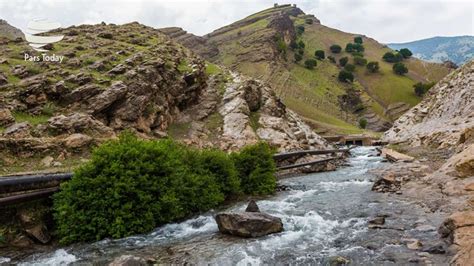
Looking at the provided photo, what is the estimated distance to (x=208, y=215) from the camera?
19.0 meters

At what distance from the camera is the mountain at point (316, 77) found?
378 ft

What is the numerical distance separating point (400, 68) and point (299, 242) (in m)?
160

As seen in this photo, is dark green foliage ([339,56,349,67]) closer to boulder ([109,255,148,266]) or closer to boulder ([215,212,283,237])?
boulder ([215,212,283,237])

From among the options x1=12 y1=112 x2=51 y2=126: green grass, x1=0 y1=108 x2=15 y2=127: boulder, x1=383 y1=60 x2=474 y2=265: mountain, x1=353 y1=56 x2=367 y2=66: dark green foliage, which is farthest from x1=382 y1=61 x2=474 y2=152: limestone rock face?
x1=353 y1=56 x2=367 y2=66: dark green foliage

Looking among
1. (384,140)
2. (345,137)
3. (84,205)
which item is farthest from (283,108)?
(84,205)

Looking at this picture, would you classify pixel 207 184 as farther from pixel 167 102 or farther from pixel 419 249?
pixel 167 102

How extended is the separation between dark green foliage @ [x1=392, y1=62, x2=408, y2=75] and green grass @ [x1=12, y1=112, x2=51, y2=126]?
152837 mm

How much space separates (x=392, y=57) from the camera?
17262 cm

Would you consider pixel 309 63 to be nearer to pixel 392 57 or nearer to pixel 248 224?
pixel 392 57

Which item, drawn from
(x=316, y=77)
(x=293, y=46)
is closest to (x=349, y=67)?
(x=316, y=77)

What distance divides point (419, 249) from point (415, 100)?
5395 inches

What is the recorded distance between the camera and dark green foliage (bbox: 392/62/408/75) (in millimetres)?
156875

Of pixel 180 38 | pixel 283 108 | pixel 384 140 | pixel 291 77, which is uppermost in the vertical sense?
pixel 180 38

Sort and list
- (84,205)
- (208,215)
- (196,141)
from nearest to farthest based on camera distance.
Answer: (84,205), (208,215), (196,141)
